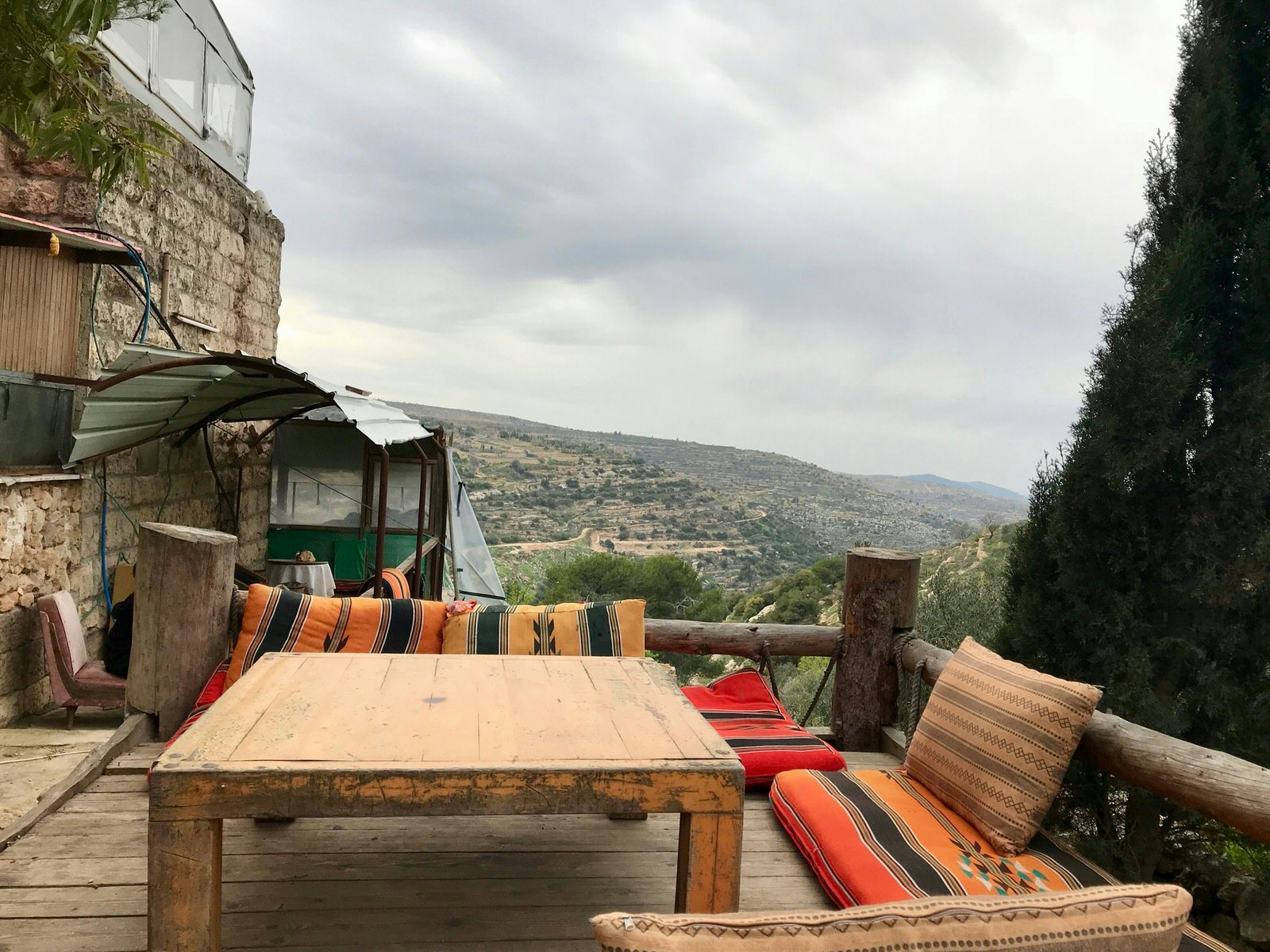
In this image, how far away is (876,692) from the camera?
405cm

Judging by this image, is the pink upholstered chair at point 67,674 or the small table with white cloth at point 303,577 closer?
the pink upholstered chair at point 67,674

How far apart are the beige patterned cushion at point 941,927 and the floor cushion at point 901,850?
1.20 m

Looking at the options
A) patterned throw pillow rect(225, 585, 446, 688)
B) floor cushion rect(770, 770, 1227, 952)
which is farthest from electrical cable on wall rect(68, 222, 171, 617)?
floor cushion rect(770, 770, 1227, 952)

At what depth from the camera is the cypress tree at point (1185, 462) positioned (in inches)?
274

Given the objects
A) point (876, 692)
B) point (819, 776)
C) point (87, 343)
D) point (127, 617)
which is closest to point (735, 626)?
point (876, 692)

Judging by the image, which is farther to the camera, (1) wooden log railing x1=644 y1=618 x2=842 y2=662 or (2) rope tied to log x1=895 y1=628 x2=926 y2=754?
(1) wooden log railing x1=644 y1=618 x2=842 y2=662

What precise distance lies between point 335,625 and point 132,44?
521cm

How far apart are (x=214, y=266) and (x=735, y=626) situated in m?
5.92

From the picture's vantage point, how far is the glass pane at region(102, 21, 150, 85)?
5.98 m

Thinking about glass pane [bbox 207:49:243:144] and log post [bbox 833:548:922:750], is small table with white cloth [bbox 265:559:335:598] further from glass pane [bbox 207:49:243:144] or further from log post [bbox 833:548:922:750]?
log post [bbox 833:548:922:750]

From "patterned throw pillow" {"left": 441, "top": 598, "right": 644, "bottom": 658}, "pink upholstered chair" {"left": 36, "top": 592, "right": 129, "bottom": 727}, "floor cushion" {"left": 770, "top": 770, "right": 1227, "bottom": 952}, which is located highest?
"patterned throw pillow" {"left": 441, "top": 598, "right": 644, "bottom": 658}

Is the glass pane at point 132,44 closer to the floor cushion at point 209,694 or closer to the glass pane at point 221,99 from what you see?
the glass pane at point 221,99

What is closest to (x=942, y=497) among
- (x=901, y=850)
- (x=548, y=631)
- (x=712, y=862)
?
(x=548, y=631)

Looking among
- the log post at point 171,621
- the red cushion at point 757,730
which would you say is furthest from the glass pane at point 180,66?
the red cushion at point 757,730
